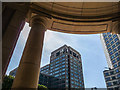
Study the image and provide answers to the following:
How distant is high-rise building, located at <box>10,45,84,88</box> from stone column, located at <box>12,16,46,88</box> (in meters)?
150

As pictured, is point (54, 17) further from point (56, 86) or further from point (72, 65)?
point (72, 65)

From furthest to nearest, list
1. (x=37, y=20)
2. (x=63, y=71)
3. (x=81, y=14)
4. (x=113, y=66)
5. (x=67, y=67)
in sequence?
(x=67, y=67) → (x=63, y=71) → (x=113, y=66) → (x=81, y=14) → (x=37, y=20)

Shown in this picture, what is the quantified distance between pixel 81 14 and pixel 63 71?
523ft

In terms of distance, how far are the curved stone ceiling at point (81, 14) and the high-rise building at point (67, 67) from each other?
→ 150 m

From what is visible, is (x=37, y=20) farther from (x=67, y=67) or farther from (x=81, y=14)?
(x=67, y=67)

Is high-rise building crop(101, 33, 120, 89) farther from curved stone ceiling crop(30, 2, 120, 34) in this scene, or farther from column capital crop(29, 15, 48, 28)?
column capital crop(29, 15, 48, 28)

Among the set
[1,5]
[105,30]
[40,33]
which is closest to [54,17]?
[40,33]

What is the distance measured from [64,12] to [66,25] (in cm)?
166

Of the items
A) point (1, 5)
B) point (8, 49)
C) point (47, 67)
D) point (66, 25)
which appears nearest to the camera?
point (8, 49)

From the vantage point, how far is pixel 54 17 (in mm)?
11547

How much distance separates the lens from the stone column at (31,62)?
6.27 meters

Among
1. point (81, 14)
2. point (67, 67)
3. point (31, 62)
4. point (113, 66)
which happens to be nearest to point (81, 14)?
point (81, 14)

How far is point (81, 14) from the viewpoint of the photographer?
1254 cm

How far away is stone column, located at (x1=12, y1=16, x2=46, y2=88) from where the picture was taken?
6.27 m
